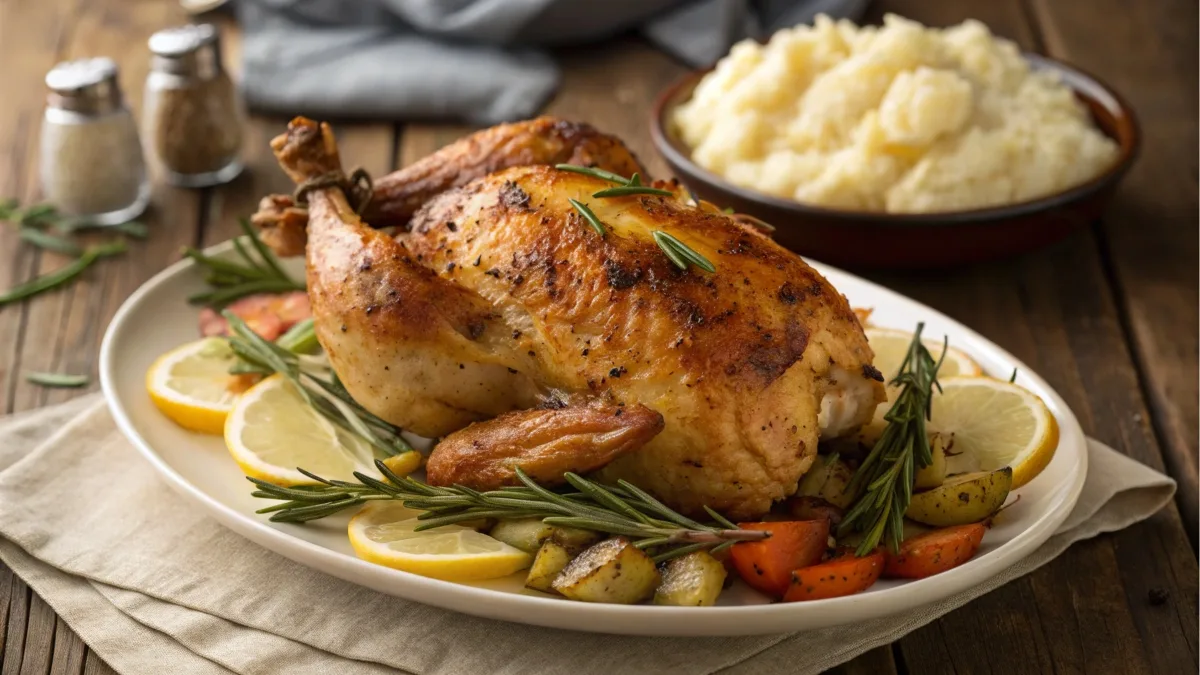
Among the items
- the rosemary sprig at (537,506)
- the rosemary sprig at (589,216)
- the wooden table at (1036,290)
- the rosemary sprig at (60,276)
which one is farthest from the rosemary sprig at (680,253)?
the rosemary sprig at (60,276)

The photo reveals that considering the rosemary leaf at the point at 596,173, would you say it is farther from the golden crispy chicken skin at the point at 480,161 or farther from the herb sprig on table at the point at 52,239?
the herb sprig on table at the point at 52,239

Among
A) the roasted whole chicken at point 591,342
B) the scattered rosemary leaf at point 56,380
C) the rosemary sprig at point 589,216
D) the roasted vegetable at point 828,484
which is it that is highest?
the rosemary sprig at point 589,216

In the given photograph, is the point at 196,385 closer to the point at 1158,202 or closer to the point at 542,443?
the point at 542,443

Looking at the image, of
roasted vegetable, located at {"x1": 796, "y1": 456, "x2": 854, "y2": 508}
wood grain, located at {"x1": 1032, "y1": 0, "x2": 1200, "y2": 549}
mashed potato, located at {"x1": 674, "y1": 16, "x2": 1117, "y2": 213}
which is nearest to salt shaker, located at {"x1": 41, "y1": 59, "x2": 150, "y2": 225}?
Result: mashed potato, located at {"x1": 674, "y1": 16, "x2": 1117, "y2": 213}

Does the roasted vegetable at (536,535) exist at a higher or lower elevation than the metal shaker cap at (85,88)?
higher

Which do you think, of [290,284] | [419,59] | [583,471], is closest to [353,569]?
[583,471]

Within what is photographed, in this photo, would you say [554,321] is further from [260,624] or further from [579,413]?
[260,624]
